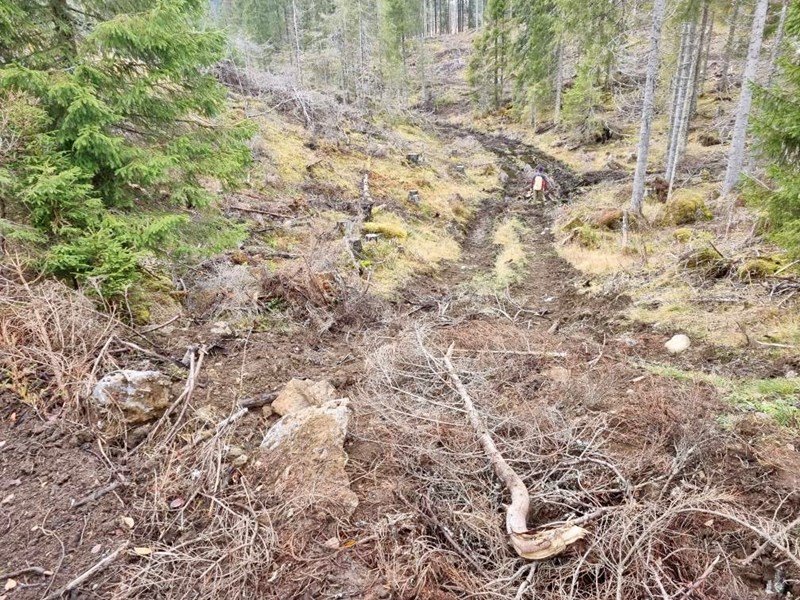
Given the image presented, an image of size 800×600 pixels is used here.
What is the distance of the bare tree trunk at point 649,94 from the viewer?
38.3 ft

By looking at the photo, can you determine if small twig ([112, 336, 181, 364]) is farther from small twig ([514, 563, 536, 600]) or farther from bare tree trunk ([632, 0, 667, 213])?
bare tree trunk ([632, 0, 667, 213])

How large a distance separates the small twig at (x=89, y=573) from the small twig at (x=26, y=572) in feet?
0.54

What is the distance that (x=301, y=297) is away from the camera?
24.4ft

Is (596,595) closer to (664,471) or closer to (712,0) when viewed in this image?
(664,471)

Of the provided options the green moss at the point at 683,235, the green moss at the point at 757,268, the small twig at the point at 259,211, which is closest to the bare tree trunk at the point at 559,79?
the green moss at the point at 683,235

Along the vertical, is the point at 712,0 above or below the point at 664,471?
above

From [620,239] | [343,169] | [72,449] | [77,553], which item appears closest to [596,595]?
[77,553]

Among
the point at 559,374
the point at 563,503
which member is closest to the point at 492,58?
the point at 559,374

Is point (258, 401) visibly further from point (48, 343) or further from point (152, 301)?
point (152, 301)

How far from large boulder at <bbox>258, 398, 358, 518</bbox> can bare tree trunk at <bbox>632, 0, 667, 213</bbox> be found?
1287 centimetres

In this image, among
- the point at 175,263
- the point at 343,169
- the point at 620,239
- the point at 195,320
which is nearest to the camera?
the point at 195,320

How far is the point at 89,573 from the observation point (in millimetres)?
2643

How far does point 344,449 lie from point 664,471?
2.51 metres

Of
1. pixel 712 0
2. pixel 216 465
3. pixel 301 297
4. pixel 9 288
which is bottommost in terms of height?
pixel 301 297
